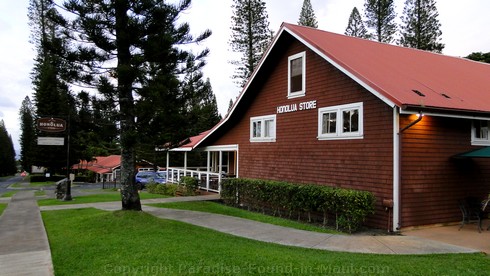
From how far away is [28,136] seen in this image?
237 feet

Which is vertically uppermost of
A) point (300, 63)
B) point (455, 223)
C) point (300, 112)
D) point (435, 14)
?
point (435, 14)

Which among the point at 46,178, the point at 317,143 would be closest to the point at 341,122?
the point at 317,143

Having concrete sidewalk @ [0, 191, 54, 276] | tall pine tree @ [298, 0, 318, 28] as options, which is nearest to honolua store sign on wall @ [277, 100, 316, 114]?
concrete sidewalk @ [0, 191, 54, 276]

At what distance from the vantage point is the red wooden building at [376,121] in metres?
9.80

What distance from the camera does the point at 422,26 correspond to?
30312mm

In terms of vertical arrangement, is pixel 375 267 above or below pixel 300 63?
below

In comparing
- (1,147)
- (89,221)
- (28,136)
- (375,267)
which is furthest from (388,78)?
(1,147)

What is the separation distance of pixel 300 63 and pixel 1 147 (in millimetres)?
88982

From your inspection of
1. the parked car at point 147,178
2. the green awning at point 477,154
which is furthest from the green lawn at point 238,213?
the parked car at point 147,178

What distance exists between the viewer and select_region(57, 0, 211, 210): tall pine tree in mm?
10773

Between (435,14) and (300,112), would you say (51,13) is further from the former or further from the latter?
(435,14)

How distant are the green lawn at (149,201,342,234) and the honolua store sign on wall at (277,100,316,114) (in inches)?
151

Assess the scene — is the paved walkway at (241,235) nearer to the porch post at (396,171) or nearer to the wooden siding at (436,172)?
the porch post at (396,171)

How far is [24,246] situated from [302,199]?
7.13 meters
